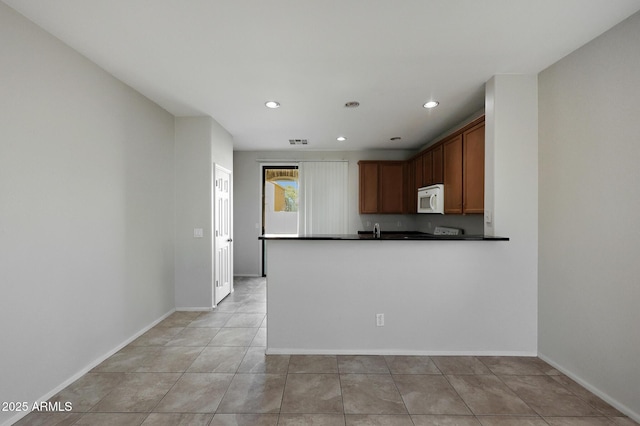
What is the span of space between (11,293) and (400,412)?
8.68 ft

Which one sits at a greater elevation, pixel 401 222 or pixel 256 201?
pixel 256 201

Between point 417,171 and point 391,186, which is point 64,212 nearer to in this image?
point 417,171

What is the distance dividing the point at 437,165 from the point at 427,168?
0.41 meters

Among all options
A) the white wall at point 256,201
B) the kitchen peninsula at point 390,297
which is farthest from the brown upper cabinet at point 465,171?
the white wall at point 256,201

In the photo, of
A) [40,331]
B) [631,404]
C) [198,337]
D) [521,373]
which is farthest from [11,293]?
[631,404]

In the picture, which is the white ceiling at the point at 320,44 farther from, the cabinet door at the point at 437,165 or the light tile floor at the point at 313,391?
the light tile floor at the point at 313,391

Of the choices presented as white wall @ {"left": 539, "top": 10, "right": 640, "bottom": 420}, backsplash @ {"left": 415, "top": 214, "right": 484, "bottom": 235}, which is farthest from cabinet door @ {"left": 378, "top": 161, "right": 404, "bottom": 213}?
white wall @ {"left": 539, "top": 10, "right": 640, "bottom": 420}

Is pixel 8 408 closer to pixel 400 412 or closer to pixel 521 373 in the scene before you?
pixel 400 412

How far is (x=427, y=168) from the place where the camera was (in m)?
4.73

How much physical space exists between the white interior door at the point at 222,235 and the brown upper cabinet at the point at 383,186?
2.56 m

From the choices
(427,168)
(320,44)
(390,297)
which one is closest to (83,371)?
(390,297)

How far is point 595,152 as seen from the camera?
2160 millimetres

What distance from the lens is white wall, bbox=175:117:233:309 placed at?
157 inches

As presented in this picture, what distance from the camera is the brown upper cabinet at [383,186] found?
5.74 metres
